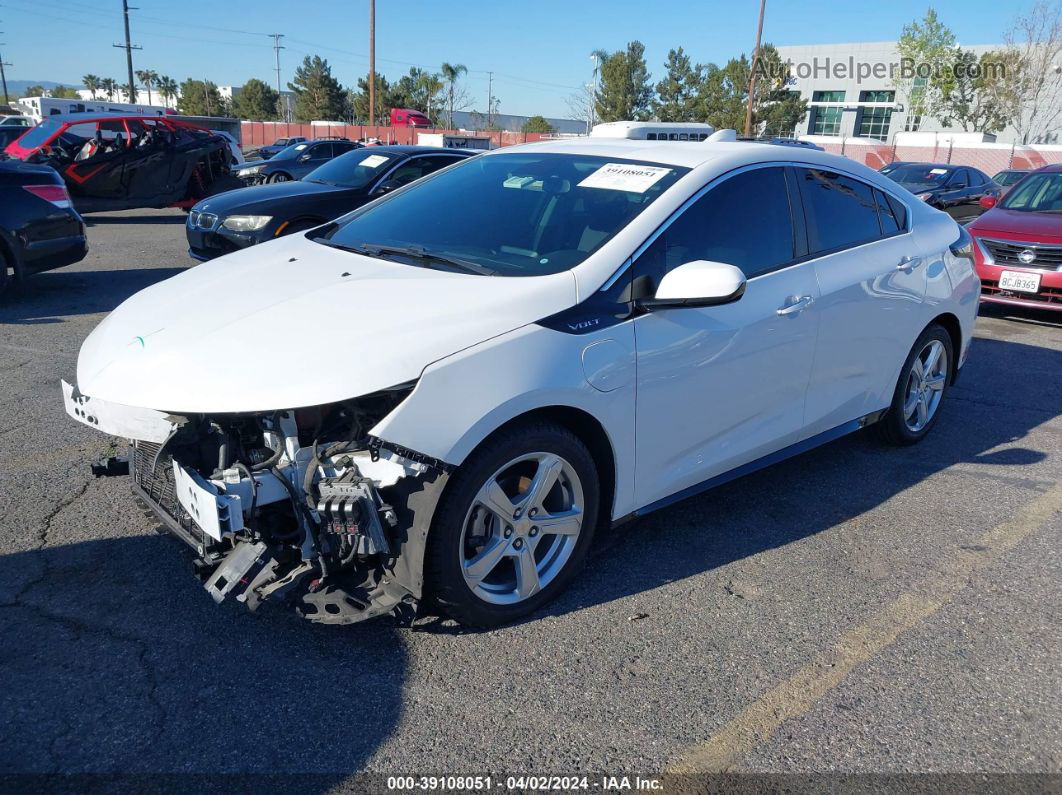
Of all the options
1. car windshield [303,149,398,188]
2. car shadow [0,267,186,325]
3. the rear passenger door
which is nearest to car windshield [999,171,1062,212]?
the rear passenger door

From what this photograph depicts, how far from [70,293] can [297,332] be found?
290 inches

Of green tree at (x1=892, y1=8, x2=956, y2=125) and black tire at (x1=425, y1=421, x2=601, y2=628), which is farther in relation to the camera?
green tree at (x1=892, y1=8, x2=956, y2=125)

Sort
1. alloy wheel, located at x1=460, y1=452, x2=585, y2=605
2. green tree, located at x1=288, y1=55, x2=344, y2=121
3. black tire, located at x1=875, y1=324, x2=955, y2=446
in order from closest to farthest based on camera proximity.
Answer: alloy wheel, located at x1=460, y1=452, x2=585, y2=605, black tire, located at x1=875, y1=324, x2=955, y2=446, green tree, located at x1=288, y1=55, x2=344, y2=121

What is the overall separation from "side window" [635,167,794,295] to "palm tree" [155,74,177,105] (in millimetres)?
108062

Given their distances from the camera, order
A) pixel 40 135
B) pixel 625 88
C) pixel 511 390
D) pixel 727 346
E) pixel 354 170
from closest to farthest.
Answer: pixel 511 390 < pixel 727 346 < pixel 354 170 < pixel 40 135 < pixel 625 88

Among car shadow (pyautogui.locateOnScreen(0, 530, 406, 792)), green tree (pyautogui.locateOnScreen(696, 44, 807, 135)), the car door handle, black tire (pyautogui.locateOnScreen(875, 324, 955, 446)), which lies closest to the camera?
car shadow (pyautogui.locateOnScreen(0, 530, 406, 792))

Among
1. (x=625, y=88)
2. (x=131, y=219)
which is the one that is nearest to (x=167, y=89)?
(x=625, y=88)

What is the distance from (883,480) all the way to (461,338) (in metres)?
2.97

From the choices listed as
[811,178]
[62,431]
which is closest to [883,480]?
[811,178]

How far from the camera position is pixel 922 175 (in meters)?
18.4

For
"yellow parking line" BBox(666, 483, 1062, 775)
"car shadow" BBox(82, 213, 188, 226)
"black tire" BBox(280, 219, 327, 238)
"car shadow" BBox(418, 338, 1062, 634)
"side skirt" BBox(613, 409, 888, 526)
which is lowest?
"yellow parking line" BBox(666, 483, 1062, 775)

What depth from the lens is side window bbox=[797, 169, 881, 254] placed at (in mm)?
4027

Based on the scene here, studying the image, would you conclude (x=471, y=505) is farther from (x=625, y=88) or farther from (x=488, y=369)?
(x=625, y=88)

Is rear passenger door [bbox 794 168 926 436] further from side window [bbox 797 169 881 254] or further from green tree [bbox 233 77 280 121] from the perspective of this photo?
green tree [bbox 233 77 280 121]
